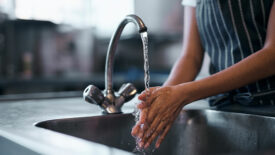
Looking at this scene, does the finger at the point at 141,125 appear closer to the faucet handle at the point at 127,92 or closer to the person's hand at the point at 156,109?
the person's hand at the point at 156,109

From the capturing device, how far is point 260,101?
1.07m

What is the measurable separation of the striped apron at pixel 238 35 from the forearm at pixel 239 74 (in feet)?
0.47

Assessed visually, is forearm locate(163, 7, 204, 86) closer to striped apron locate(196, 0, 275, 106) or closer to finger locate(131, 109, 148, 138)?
striped apron locate(196, 0, 275, 106)

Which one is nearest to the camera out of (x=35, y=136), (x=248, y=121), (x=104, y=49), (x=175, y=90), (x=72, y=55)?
(x=35, y=136)

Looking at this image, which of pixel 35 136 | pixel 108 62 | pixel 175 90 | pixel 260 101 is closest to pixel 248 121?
pixel 260 101

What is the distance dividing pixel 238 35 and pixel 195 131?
1.01ft

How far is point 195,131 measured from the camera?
111cm

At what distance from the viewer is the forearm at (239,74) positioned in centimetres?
89

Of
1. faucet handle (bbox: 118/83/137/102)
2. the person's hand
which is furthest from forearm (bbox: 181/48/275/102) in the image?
faucet handle (bbox: 118/83/137/102)

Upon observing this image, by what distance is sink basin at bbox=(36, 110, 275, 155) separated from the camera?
3.17 feet

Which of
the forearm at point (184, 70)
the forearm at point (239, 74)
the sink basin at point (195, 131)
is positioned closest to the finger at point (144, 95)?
the forearm at point (239, 74)

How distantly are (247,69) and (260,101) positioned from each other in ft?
0.64

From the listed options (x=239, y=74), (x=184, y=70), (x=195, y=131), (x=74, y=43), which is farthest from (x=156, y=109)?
(x=74, y=43)

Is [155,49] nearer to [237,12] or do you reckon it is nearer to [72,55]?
[72,55]
